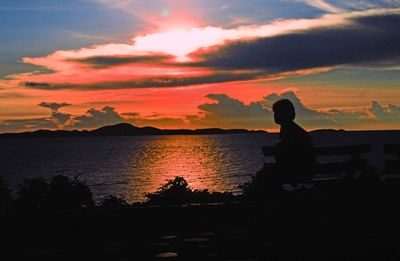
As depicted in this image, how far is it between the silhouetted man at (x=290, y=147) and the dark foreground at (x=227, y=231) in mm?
418

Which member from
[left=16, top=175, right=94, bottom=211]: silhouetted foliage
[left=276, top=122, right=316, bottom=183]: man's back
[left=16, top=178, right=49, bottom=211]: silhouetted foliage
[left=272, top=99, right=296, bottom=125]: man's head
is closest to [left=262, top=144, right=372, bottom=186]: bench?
[left=276, top=122, right=316, bottom=183]: man's back

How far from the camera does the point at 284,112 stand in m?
7.09

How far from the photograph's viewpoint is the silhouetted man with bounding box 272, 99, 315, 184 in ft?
23.3

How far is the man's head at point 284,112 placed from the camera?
7.09 m

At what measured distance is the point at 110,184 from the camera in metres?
65.5

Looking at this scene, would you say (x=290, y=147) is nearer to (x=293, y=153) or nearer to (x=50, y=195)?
(x=293, y=153)

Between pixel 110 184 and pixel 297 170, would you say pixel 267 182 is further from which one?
pixel 110 184

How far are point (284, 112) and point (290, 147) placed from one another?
566 mm

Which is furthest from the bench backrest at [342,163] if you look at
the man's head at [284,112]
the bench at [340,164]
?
the man's head at [284,112]

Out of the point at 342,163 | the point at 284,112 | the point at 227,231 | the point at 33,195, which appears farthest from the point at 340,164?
the point at 33,195

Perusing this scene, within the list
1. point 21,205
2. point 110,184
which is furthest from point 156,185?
point 21,205

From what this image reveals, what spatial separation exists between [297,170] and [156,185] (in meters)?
57.8

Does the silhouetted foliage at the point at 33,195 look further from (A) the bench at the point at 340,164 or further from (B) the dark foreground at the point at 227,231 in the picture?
(A) the bench at the point at 340,164

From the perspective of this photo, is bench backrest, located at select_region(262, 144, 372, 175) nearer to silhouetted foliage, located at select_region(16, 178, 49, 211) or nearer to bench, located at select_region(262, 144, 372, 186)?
bench, located at select_region(262, 144, 372, 186)
